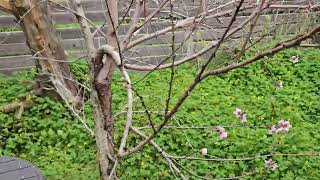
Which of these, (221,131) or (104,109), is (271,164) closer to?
(221,131)

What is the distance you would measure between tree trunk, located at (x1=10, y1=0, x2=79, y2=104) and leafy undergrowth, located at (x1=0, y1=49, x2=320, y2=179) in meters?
0.21

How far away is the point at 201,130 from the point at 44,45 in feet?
5.95

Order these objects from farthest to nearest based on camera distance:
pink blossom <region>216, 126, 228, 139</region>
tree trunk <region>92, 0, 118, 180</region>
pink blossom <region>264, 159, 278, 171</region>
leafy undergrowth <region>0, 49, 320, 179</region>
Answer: leafy undergrowth <region>0, 49, 320, 179</region> < pink blossom <region>264, 159, 278, 171</region> < pink blossom <region>216, 126, 228, 139</region> < tree trunk <region>92, 0, 118, 180</region>

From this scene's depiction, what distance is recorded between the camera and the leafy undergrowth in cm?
405

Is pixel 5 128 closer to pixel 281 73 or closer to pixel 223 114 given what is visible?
pixel 223 114

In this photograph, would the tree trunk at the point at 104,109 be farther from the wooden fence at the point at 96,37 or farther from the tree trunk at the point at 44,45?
the wooden fence at the point at 96,37

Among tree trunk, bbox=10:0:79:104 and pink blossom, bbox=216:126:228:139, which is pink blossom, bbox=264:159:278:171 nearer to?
pink blossom, bbox=216:126:228:139

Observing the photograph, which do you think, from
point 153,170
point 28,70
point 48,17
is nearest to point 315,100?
point 153,170

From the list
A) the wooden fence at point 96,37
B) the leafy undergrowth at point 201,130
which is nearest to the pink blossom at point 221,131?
the leafy undergrowth at point 201,130

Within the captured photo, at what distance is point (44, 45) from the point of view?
15.2 feet

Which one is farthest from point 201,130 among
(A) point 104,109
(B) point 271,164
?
(A) point 104,109

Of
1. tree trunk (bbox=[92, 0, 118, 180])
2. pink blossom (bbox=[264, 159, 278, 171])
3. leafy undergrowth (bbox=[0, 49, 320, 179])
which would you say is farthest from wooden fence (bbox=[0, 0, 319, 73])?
tree trunk (bbox=[92, 0, 118, 180])

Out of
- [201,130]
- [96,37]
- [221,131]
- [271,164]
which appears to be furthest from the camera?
[96,37]

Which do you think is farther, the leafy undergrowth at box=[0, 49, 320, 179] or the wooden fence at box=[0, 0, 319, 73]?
the wooden fence at box=[0, 0, 319, 73]
